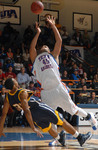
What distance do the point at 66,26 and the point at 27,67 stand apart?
5.97 meters

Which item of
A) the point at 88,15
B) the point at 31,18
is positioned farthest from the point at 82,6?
the point at 31,18

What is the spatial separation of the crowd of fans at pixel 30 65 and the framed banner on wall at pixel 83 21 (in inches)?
33.4

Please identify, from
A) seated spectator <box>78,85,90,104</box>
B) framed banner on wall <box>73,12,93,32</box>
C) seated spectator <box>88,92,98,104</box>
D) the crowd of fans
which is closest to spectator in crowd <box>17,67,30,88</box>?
the crowd of fans

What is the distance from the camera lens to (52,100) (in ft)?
15.8

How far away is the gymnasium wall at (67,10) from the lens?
16984mm

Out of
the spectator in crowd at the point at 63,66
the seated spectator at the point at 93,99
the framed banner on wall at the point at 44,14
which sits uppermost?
the framed banner on wall at the point at 44,14

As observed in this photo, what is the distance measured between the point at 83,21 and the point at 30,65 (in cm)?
696

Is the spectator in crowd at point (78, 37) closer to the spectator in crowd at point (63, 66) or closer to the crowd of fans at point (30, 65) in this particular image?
the crowd of fans at point (30, 65)

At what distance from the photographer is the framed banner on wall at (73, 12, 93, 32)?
1841 cm

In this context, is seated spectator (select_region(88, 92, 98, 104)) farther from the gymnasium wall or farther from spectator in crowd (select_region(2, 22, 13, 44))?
the gymnasium wall

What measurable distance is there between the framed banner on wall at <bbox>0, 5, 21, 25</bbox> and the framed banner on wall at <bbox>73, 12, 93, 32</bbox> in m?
3.62

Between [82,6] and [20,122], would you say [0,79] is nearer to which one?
[20,122]

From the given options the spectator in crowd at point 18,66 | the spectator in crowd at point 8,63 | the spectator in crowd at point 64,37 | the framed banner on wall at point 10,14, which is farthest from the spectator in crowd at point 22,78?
the framed banner on wall at point 10,14

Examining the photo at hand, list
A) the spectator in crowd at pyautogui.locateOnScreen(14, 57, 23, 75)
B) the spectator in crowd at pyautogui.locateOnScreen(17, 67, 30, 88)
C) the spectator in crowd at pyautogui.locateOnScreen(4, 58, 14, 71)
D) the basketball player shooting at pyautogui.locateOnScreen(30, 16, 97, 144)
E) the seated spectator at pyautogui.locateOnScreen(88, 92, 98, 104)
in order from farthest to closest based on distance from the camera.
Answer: the spectator in crowd at pyautogui.locateOnScreen(14, 57, 23, 75) < the spectator in crowd at pyautogui.locateOnScreen(4, 58, 14, 71) < the spectator in crowd at pyautogui.locateOnScreen(17, 67, 30, 88) < the seated spectator at pyautogui.locateOnScreen(88, 92, 98, 104) < the basketball player shooting at pyautogui.locateOnScreen(30, 16, 97, 144)
